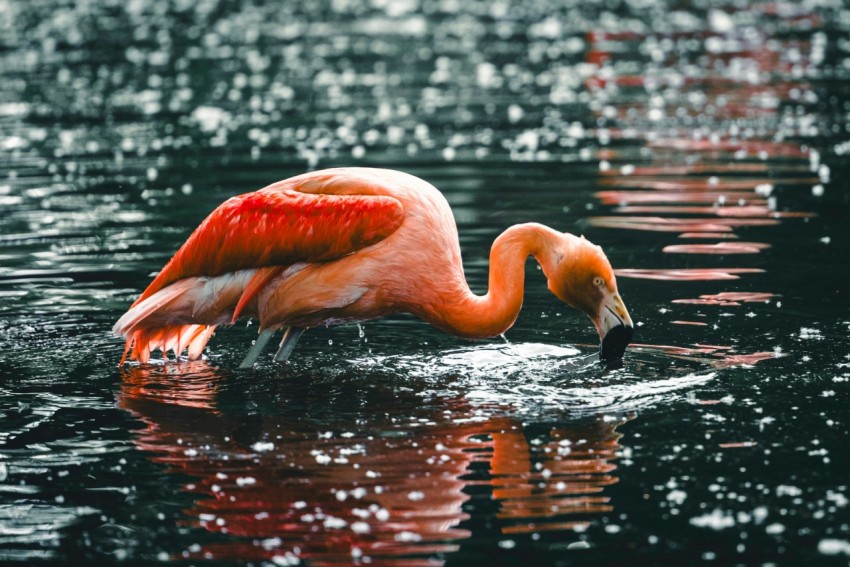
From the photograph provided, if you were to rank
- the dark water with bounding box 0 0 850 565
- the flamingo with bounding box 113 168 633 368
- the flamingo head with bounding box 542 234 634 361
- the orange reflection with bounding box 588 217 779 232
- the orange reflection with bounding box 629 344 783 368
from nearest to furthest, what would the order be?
the dark water with bounding box 0 0 850 565 < the flamingo head with bounding box 542 234 634 361 < the flamingo with bounding box 113 168 633 368 < the orange reflection with bounding box 629 344 783 368 < the orange reflection with bounding box 588 217 779 232

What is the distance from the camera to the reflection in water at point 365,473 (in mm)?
5691

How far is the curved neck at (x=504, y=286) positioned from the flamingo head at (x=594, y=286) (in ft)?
0.19

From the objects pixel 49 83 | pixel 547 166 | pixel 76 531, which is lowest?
pixel 76 531

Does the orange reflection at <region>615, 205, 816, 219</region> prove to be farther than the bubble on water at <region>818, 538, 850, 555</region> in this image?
Yes

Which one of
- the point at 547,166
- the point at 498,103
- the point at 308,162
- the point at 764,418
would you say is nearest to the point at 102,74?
the point at 498,103

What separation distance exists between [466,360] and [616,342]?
49.7 inches

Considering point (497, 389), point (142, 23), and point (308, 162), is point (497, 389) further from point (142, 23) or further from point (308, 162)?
point (142, 23)

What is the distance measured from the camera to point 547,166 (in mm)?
15625

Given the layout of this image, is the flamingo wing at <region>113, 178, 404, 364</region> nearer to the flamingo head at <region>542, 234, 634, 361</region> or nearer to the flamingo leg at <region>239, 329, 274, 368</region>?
the flamingo leg at <region>239, 329, 274, 368</region>

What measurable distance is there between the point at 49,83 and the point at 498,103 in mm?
7720

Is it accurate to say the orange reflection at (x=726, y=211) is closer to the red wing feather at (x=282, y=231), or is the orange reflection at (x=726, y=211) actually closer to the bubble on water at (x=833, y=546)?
the red wing feather at (x=282, y=231)

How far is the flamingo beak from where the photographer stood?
24.7 feet

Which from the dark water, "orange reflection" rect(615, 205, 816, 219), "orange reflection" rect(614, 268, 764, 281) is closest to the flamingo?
the dark water

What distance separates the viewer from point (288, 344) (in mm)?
8625
